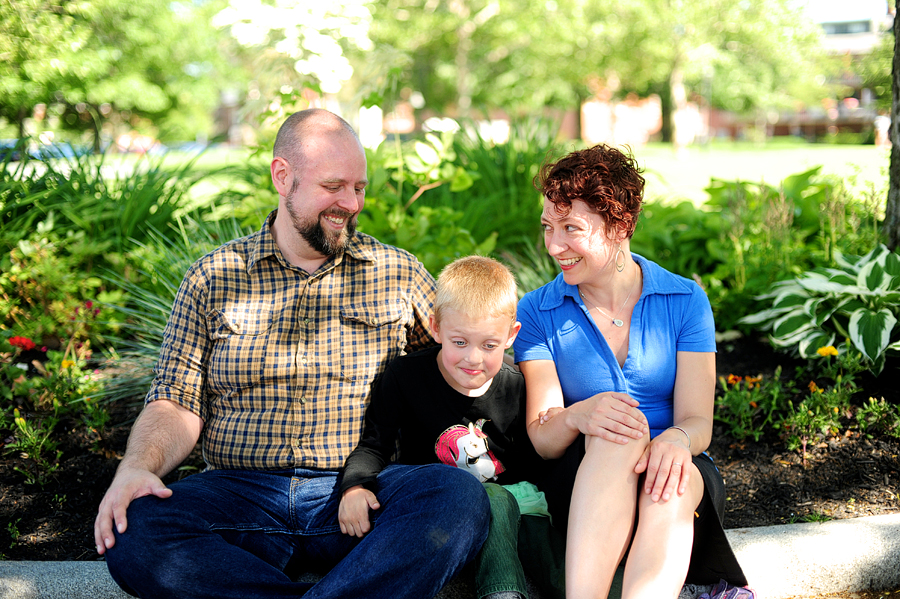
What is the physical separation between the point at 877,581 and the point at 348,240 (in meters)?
2.25

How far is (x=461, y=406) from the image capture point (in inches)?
95.0

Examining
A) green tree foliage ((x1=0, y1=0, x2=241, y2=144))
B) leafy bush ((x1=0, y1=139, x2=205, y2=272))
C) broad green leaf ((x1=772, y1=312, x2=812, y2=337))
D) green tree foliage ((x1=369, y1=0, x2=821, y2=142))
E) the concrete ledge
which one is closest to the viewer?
the concrete ledge

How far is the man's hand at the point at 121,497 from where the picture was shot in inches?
80.1

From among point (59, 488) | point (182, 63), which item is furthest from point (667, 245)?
point (182, 63)

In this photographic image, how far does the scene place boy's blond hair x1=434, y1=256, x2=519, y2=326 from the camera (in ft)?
7.40

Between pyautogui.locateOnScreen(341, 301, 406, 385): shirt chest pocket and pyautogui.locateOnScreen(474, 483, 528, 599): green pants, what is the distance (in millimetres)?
664

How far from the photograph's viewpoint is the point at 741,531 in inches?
97.6

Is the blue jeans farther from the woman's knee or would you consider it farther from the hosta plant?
the hosta plant

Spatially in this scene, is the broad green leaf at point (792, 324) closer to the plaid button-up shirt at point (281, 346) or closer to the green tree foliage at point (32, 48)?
the plaid button-up shirt at point (281, 346)

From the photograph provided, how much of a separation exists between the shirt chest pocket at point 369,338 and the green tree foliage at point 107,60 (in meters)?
4.54

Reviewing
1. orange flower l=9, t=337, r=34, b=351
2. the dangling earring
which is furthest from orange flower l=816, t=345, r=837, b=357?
orange flower l=9, t=337, r=34, b=351

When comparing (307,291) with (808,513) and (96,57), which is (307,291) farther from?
(96,57)

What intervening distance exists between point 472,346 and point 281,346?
0.76 metres

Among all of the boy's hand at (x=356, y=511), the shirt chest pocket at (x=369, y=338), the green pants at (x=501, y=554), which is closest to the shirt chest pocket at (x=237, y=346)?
the shirt chest pocket at (x=369, y=338)
